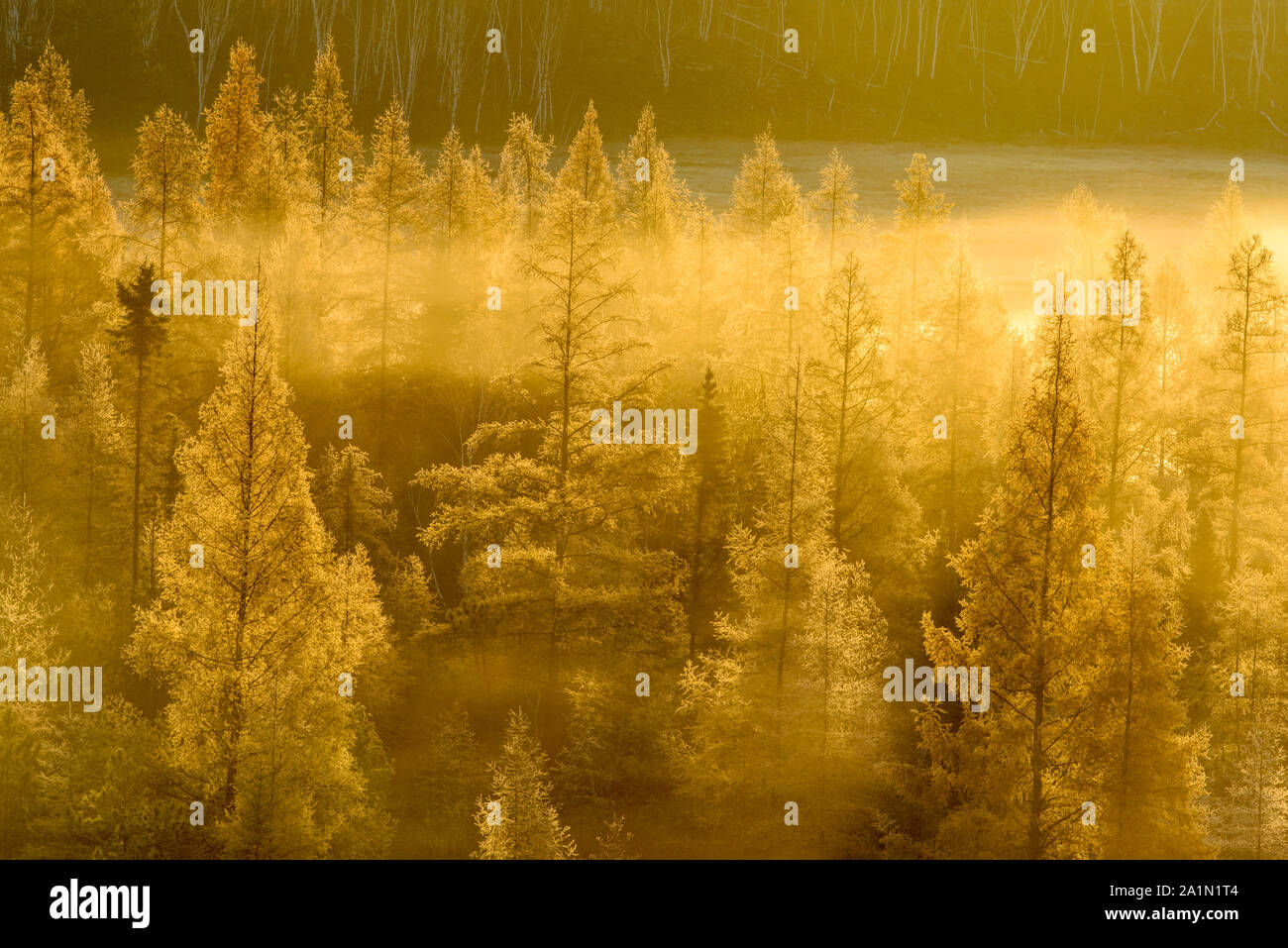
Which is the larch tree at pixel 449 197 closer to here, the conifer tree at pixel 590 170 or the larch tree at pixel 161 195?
the conifer tree at pixel 590 170

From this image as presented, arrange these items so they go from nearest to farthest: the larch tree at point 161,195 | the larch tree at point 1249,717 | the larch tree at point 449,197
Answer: the larch tree at point 1249,717
the larch tree at point 161,195
the larch tree at point 449,197

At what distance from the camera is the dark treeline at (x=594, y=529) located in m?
25.8

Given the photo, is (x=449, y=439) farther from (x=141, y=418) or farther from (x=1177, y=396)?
(x=1177, y=396)

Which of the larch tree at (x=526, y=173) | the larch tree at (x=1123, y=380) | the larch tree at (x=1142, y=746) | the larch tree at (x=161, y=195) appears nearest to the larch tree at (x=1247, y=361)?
the larch tree at (x=1123, y=380)

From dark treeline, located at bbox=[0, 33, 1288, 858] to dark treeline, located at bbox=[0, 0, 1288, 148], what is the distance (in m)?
94.1

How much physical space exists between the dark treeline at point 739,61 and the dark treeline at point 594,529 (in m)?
94.1

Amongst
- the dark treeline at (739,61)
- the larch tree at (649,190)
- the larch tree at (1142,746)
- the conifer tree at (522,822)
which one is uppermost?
the dark treeline at (739,61)

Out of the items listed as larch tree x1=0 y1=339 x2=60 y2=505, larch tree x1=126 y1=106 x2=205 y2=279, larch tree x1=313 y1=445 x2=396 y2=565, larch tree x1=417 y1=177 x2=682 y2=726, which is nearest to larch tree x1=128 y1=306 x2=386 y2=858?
larch tree x1=417 y1=177 x2=682 y2=726

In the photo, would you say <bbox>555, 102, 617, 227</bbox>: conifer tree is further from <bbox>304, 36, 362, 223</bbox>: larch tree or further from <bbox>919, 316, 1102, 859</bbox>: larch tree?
<bbox>919, 316, 1102, 859</bbox>: larch tree

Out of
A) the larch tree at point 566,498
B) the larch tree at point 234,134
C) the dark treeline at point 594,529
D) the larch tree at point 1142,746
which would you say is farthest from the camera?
the larch tree at point 234,134

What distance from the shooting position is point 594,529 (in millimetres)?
31594

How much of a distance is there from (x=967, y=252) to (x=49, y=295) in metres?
36.9

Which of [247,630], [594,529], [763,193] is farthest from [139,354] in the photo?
[763,193]

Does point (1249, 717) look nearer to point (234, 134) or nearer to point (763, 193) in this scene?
point (763, 193)
